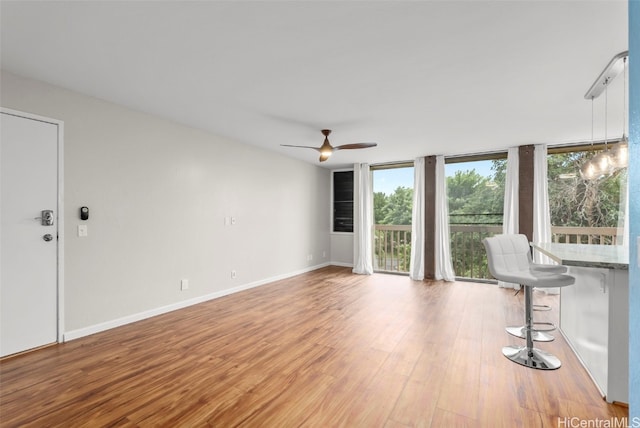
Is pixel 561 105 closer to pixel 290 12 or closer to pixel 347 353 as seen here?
pixel 290 12

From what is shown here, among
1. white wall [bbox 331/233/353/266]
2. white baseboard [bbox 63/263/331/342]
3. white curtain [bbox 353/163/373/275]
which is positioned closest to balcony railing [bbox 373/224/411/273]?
white curtain [bbox 353/163/373/275]

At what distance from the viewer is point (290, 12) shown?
1.76m

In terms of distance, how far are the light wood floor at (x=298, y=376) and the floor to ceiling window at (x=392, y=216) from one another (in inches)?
108

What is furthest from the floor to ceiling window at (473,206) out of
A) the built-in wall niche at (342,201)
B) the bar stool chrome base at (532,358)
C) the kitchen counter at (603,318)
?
the bar stool chrome base at (532,358)

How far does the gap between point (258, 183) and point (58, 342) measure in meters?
3.23

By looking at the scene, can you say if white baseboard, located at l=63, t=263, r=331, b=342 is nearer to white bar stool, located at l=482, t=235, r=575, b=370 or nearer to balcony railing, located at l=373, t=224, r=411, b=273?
balcony railing, located at l=373, t=224, r=411, b=273

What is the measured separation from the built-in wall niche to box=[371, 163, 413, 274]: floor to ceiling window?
67cm

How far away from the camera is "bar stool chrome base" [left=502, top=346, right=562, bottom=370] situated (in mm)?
2336

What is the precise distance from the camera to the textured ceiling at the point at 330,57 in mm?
1760

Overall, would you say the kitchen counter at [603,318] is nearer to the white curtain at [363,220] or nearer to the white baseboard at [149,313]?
the white curtain at [363,220]

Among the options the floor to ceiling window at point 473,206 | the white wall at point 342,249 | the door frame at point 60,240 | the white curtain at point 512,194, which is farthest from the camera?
the white wall at point 342,249

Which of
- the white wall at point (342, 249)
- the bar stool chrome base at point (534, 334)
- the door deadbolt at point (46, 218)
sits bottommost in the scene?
the bar stool chrome base at point (534, 334)

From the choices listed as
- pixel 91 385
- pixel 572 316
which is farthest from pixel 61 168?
pixel 572 316

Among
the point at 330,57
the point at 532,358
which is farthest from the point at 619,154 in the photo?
the point at 330,57
